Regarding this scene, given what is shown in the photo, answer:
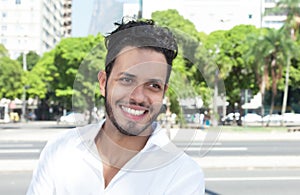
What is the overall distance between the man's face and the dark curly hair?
0.06 ft

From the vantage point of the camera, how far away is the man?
153 centimetres

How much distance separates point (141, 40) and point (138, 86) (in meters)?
0.14

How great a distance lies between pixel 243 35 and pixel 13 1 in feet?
151

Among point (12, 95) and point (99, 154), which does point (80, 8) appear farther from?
point (12, 95)

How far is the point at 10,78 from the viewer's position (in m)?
47.3

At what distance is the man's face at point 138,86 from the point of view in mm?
1518

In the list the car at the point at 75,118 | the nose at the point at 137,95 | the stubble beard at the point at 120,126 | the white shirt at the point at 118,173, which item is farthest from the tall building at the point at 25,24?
the nose at the point at 137,95

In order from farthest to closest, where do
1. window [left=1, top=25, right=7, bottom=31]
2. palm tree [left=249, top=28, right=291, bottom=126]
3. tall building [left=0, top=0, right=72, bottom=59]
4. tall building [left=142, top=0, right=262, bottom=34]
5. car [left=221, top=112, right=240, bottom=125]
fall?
window [left=1, top=25, right=7, bottom=31] < tall building [left=0, top=0, right=72, bottom=59] < palm tree [left=249, top=28, right=291, bottom=126] < tall building [left=142, top=0, right=262, bottom=34] < car [left=221, top=112, right=240, bottom=125]

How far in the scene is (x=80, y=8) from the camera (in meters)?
1.77

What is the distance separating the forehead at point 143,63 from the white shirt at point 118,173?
8.7 inches

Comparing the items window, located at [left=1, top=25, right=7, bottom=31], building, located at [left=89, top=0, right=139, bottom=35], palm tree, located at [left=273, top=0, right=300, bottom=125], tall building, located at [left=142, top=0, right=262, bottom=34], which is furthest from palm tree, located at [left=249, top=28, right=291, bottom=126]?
window, located at [left=1, top=25, right=7, bottom=31]

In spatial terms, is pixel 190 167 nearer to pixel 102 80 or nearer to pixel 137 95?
pixel 137 95

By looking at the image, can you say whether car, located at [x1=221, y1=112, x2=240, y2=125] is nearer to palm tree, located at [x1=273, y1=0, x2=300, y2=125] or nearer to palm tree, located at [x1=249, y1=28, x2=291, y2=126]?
palm tree, located at [x1=249, y1=28, x2=291, y2=126]

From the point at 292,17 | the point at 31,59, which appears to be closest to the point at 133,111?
the point at 292,17
